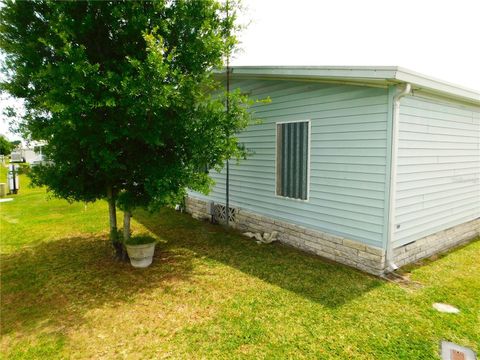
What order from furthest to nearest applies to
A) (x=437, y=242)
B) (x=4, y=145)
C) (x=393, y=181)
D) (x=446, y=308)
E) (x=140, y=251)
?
(x=4, y=145)
(x=437, y=242)
(x=140, y=251)
(x=393, y=181)
(x=446, y=308)

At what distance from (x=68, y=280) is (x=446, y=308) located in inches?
235

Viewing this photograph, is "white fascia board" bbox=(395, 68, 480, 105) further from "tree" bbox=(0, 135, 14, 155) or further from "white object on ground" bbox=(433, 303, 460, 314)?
"tree" bbox=(0, 135, 14, 155)

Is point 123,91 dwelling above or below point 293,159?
above

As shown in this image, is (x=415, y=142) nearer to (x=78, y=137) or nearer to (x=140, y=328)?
(x=140, y=328)

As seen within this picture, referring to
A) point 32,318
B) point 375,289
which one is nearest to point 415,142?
point 375,289

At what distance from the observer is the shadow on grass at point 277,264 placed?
4.64 meters

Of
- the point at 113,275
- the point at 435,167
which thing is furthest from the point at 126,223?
the point at 435,167

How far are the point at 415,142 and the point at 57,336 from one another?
20.3 ft

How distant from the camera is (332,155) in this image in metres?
5.70

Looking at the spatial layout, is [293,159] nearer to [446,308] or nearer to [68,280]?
[446,308]

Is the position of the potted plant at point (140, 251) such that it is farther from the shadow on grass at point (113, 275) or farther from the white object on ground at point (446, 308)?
the white object on ground at point (446, 308)

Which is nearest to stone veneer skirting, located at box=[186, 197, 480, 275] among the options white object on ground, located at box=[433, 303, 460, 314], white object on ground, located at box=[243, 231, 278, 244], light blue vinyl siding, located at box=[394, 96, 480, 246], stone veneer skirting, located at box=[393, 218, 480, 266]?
stone veneer skirting, located at box=[393, 218, 480, 266]

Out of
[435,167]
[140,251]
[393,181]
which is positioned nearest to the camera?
[393,181]

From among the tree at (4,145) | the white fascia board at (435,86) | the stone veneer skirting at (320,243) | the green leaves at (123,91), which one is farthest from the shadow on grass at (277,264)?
the tree at (4,145)
